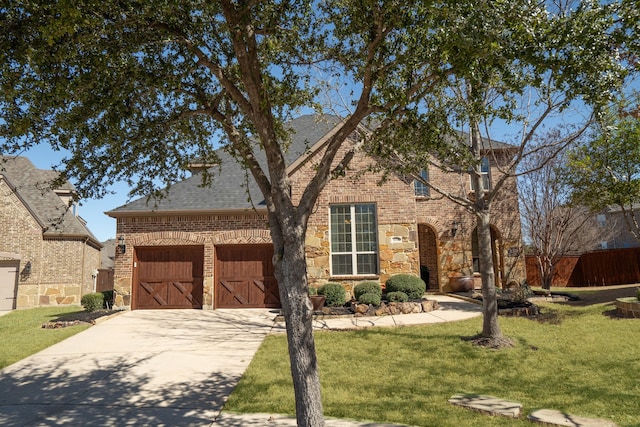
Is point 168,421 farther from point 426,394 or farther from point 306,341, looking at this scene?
point 426,394

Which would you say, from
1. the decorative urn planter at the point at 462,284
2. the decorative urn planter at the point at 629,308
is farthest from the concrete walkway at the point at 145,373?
the decorative urn planter at the point at 462,284

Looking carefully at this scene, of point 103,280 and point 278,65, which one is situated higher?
point 278,65

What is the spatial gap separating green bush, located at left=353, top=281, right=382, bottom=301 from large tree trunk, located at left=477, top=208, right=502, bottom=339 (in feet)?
13.5

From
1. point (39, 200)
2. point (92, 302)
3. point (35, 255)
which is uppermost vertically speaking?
point (39, 200)

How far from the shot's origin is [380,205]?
14.3 metres

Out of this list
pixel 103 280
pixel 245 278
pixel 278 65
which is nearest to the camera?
pixel 278 65

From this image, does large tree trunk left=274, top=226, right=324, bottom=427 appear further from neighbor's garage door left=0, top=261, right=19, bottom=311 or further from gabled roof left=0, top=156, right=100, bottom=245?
neighbor's garage door left=0, top=261, right=19, bottom=311

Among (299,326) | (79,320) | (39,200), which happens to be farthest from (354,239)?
(39,200)

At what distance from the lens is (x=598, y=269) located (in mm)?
22078

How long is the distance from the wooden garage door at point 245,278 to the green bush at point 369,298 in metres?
3.68

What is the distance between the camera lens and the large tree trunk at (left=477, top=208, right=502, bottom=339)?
874cm

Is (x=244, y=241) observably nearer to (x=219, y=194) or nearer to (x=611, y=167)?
(x=219, y=194)

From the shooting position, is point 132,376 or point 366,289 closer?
point 132,376

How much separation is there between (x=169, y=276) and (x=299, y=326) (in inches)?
472
